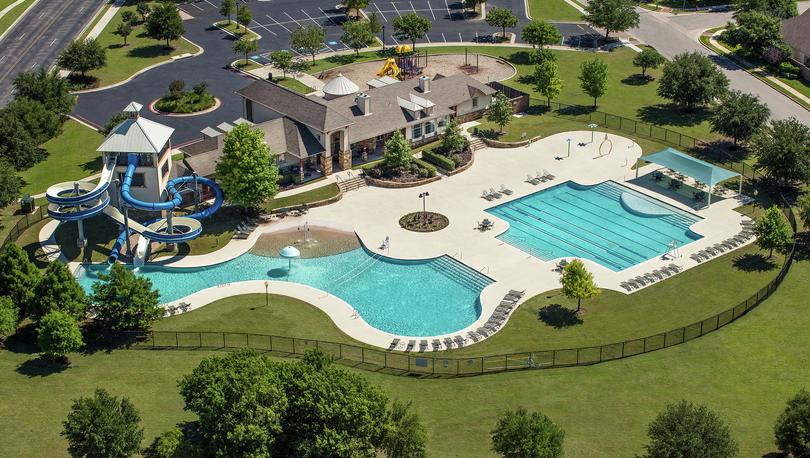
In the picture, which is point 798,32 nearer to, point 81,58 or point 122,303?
point 81,58

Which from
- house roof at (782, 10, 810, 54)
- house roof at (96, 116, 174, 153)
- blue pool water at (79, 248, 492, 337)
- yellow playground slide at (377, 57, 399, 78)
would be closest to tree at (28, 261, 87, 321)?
blue pool water at (79, 248, 492, 337)

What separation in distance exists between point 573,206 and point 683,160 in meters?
13.4

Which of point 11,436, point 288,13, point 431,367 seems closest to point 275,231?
point 431,367

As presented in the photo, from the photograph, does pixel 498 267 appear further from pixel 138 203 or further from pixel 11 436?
pixel 11 436

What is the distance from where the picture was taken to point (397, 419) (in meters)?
59.2

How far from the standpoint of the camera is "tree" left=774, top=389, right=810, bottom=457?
57562mm

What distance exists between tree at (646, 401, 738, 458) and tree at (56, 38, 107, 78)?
9849 cm

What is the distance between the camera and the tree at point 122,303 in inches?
2916

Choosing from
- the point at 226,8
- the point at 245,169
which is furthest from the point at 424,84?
→ the point at 226,8

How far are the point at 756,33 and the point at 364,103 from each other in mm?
63044

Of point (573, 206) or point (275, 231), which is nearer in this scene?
point (275, 231)

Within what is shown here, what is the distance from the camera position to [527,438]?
56406 millimetres

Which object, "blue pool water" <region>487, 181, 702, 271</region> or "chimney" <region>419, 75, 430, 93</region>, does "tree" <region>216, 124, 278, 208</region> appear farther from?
"chimney" <region>419, 75, 430, 93</region>

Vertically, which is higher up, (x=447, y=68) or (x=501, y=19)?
(x=501, y=19)
